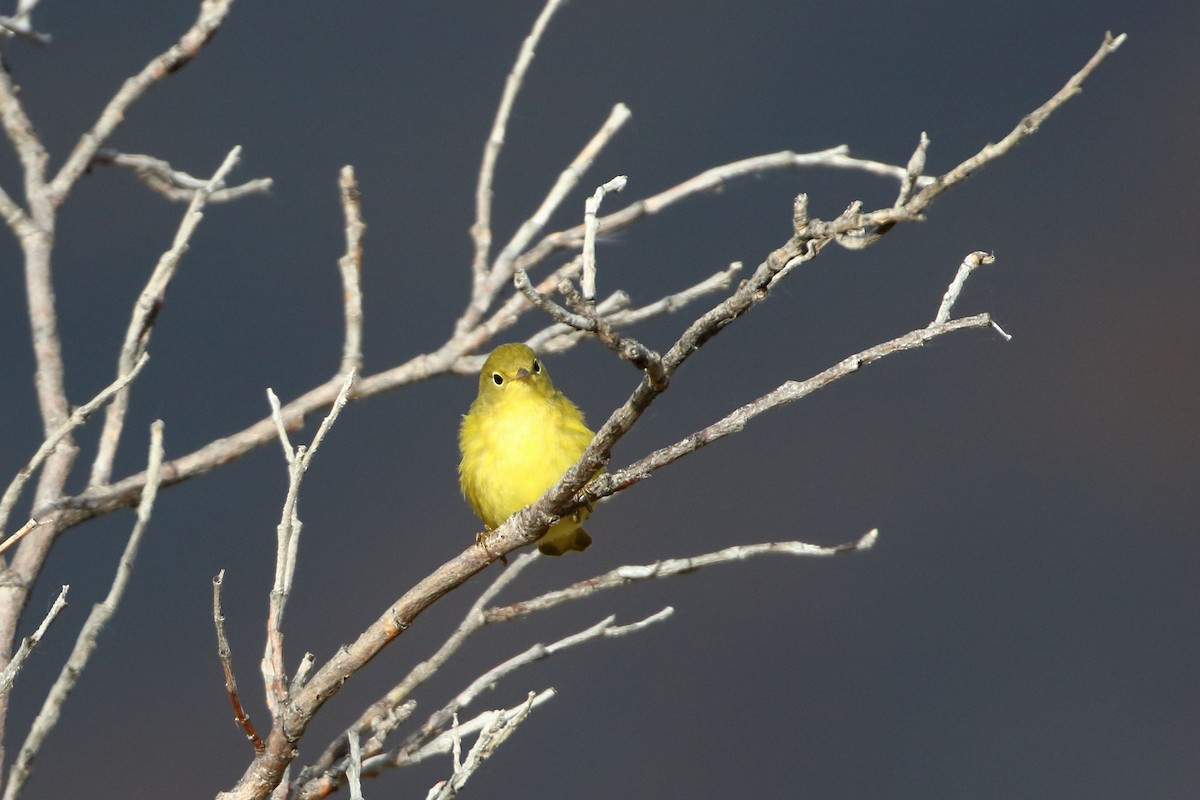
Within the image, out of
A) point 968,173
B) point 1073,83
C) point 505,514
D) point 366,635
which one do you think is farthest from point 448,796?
point 505,514

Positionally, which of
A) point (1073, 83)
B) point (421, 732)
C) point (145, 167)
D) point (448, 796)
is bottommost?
point (448, 796)

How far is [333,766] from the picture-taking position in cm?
181

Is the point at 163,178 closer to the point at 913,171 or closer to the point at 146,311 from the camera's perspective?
the point at 146,311

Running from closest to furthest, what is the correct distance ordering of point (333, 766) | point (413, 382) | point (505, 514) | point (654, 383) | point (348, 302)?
point (654, 383)
point (333, 766)
point (348, 302)
point (413, 382)
point (505, 514)

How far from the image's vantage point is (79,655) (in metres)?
1.58

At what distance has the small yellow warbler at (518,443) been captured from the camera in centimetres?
255

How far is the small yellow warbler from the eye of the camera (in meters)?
2.55

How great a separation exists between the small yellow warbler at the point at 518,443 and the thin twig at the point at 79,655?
97 centimetres

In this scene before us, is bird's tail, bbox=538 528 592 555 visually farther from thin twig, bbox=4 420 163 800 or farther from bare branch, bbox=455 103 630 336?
thin twig, bbox=4 420 163 800

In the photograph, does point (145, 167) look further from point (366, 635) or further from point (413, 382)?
point (366, 635)

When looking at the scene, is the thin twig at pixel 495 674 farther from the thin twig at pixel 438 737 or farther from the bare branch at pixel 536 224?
the bare branch at pixel 536 224

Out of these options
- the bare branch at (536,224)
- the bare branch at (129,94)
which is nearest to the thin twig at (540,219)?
the bare branch at (536,224)

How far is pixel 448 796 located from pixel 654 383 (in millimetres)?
494

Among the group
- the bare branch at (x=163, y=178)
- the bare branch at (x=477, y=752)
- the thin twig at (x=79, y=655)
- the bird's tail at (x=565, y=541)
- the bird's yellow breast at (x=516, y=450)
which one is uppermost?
the bare branch at (x=163, y=178)
